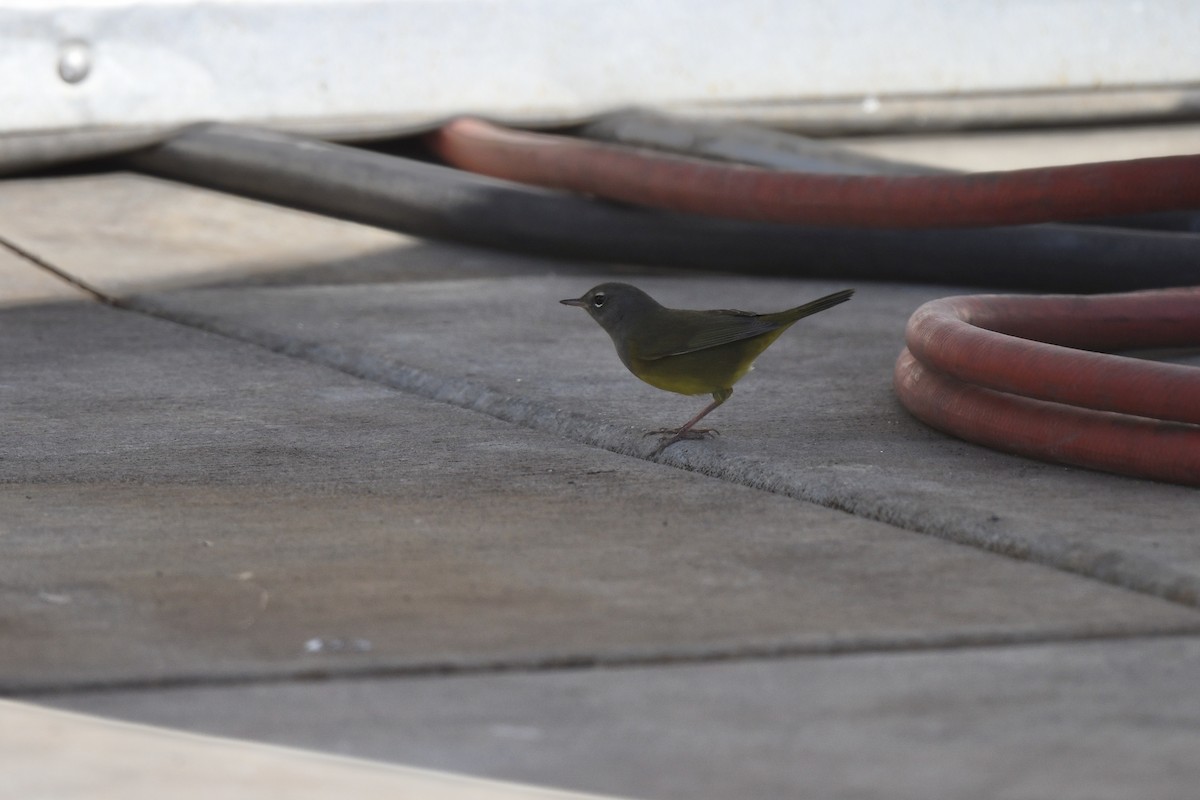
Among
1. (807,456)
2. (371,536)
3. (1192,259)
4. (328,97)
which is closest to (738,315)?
(807,456)

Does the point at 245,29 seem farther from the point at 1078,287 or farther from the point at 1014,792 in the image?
the point at 1014,792

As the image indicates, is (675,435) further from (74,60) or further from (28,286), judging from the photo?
(74,60)

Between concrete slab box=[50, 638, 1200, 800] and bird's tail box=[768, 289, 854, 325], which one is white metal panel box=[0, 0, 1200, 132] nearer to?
bird's tail box=[768, 289, 854, 325]

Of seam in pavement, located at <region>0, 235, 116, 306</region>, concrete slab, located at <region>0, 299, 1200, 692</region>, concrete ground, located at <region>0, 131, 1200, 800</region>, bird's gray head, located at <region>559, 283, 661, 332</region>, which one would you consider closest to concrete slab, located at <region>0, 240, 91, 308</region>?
seam in pavement, located at <region>0, 235, 116, 306</region>

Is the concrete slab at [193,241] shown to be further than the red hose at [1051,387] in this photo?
Yes

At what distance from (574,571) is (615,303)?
128 centimetres

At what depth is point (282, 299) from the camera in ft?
21.7

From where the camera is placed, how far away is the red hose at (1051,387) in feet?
13.1

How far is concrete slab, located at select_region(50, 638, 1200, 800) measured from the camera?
2396 mm

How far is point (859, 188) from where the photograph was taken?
20.9 ft

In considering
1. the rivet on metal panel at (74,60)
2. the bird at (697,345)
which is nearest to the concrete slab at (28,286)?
the rivet on metal panel at (74,60)

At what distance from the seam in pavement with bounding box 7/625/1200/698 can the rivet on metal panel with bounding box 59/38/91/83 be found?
6.49m

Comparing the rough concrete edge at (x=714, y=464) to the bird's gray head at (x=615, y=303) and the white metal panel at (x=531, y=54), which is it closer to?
the bird's gray head at (x=615, y=303)

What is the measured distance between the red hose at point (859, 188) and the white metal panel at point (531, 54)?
140 centimetres
